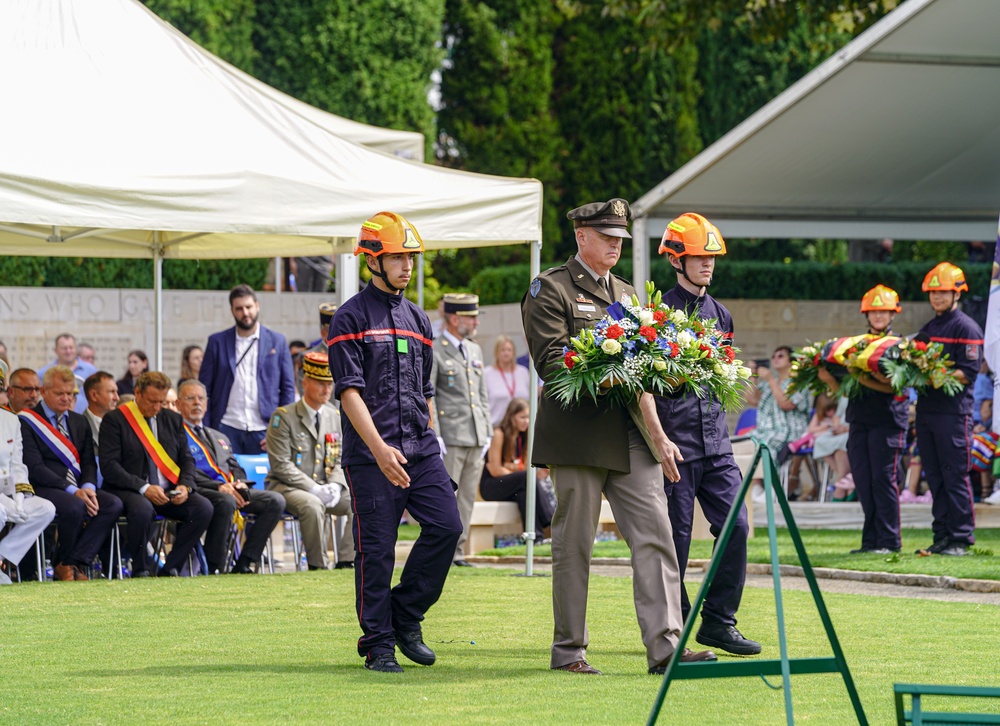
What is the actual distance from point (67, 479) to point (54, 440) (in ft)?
1.05

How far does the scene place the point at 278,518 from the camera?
39.3 ft

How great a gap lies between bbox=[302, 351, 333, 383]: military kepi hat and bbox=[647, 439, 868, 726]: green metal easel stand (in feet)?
24.2

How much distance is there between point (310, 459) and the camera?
40.9 ft

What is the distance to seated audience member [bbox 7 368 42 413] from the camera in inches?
460

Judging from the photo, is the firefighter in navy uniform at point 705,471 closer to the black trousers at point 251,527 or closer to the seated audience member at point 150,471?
the black trousers at point 251,527

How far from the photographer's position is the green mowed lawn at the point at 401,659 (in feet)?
19.6

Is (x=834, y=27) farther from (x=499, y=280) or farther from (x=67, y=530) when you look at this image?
(x=67, y=530)

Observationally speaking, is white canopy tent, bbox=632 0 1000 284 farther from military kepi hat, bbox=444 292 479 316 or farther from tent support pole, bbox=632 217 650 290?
Answer: military kepi hat, bbox=444 292 479 316

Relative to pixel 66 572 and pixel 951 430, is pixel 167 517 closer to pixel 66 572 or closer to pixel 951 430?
pixel 66 572

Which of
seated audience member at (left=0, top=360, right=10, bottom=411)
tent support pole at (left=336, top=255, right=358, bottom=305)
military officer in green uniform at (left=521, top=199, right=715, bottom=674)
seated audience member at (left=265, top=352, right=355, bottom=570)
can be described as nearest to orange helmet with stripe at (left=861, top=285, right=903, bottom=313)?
tent support pole at (left=336, top=255, right=358, bottom=305)

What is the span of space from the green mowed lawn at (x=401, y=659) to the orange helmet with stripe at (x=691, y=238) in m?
2.05

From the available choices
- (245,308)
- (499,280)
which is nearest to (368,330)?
(245,308)

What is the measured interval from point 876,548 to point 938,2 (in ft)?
17.6

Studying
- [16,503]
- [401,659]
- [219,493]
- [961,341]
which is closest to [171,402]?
[219,493]
